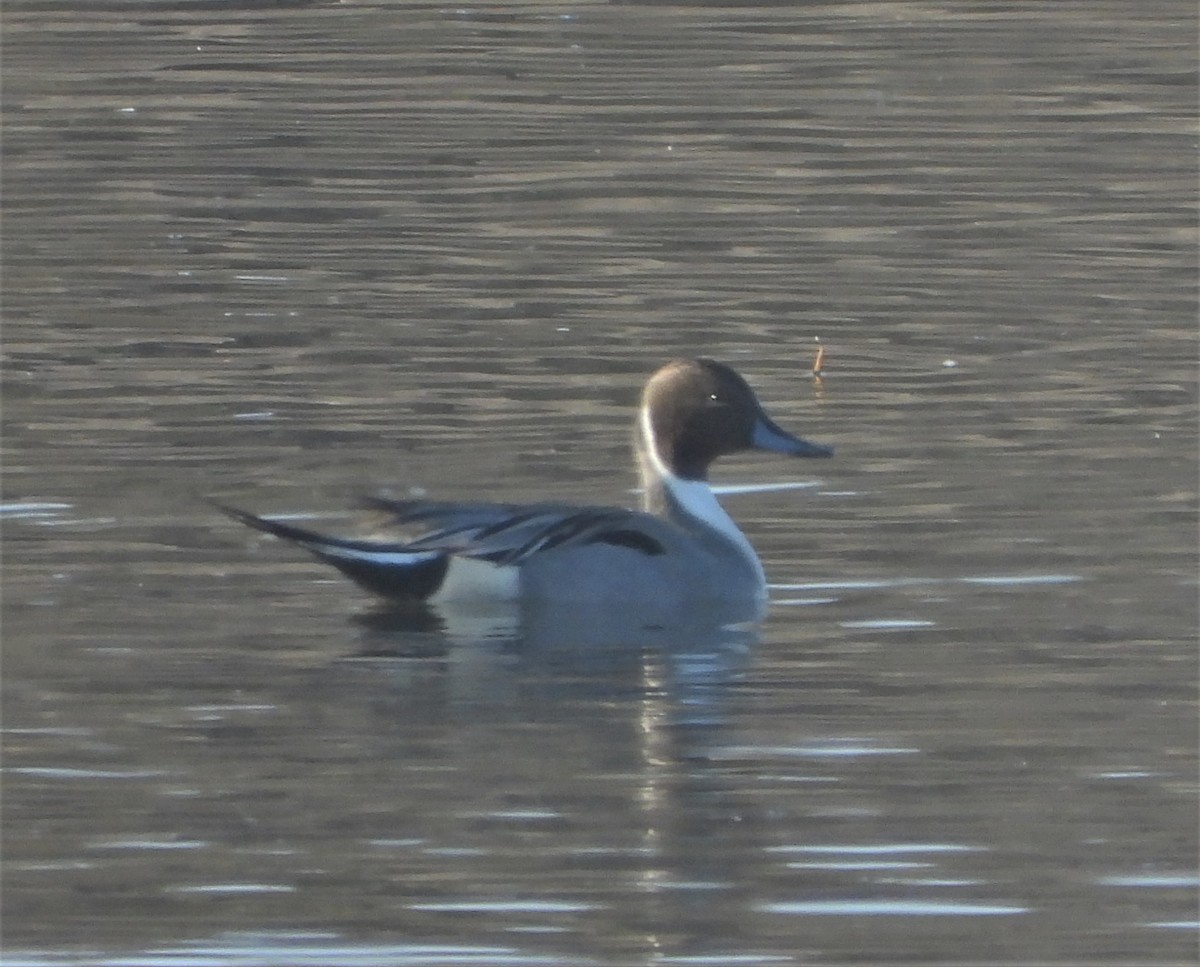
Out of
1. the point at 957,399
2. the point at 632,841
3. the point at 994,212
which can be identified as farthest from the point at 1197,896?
the point at 994,212

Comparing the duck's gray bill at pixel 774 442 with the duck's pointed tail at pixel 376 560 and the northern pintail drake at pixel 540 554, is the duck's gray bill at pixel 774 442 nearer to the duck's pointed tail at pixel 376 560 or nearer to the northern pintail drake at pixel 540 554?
the northern pintail drake at pixel 540 554

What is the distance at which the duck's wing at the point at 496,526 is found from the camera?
30.5ft

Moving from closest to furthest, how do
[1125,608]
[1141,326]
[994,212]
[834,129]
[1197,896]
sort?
[1197,896]
[1125,608]
[1141,326]
[994,212]
[834,129]

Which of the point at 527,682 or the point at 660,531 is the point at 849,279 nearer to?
the point at 660,531

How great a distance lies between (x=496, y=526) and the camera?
9.31 m

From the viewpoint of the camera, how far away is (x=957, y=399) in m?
12.0

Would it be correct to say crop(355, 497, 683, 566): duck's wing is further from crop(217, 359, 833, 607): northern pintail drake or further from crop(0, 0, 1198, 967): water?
crop(0, 0, 1198, 967): water

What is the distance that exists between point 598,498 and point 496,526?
145 cm

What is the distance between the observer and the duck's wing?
30.5 ft

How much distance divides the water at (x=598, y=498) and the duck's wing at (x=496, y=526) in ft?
0.82

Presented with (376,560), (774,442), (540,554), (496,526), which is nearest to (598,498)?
(774,442)

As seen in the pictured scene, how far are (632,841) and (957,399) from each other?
510 cm

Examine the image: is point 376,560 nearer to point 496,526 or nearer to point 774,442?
point 496,526

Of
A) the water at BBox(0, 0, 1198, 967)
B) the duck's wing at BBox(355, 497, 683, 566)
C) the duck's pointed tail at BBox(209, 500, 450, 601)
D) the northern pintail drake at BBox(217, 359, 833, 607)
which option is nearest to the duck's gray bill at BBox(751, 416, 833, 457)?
the water at BBox(0, 0, 1198, 967)
